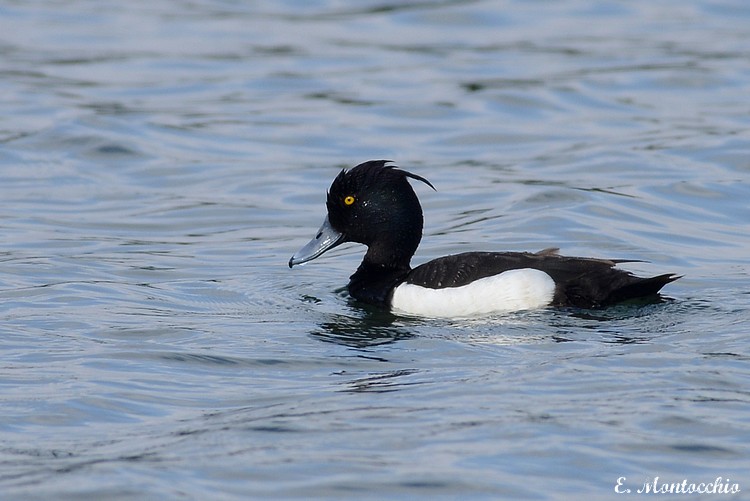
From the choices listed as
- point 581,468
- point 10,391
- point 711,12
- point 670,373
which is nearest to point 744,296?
point 670,373

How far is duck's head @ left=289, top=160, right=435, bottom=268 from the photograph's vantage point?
366 inches

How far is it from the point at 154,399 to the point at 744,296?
402cm

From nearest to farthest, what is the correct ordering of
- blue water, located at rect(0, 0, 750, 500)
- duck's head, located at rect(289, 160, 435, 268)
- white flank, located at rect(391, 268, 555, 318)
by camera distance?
blue water, located at rect(0, 0, 750, 500)
white flank, located at rect(391, 268, 555, 318)
duck's head, located at rect(289, 160, 435, 268)

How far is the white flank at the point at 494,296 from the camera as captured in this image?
27.5 ft

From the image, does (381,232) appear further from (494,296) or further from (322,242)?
(494,296)

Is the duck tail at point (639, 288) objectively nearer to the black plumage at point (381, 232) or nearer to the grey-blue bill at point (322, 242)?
the black plumage at point (381, 232)

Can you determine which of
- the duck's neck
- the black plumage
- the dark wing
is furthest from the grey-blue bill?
the dark wing

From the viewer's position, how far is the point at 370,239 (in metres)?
9.41

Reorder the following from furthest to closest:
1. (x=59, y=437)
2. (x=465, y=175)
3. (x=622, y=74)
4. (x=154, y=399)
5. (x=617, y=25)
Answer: (x=617, y=25) → (x=622, y=74) → (x=465, y=175) → (x=154, y=399) → (x=59, y=437)

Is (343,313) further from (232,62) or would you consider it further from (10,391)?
(232,62)

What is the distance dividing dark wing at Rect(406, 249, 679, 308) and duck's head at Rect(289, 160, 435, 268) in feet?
2.33

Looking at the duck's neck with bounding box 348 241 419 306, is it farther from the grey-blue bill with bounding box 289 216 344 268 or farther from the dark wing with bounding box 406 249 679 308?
the dark wing with bounding box 406 249 679 308

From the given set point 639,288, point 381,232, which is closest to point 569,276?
point 639,288

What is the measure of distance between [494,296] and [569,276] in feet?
1.50
